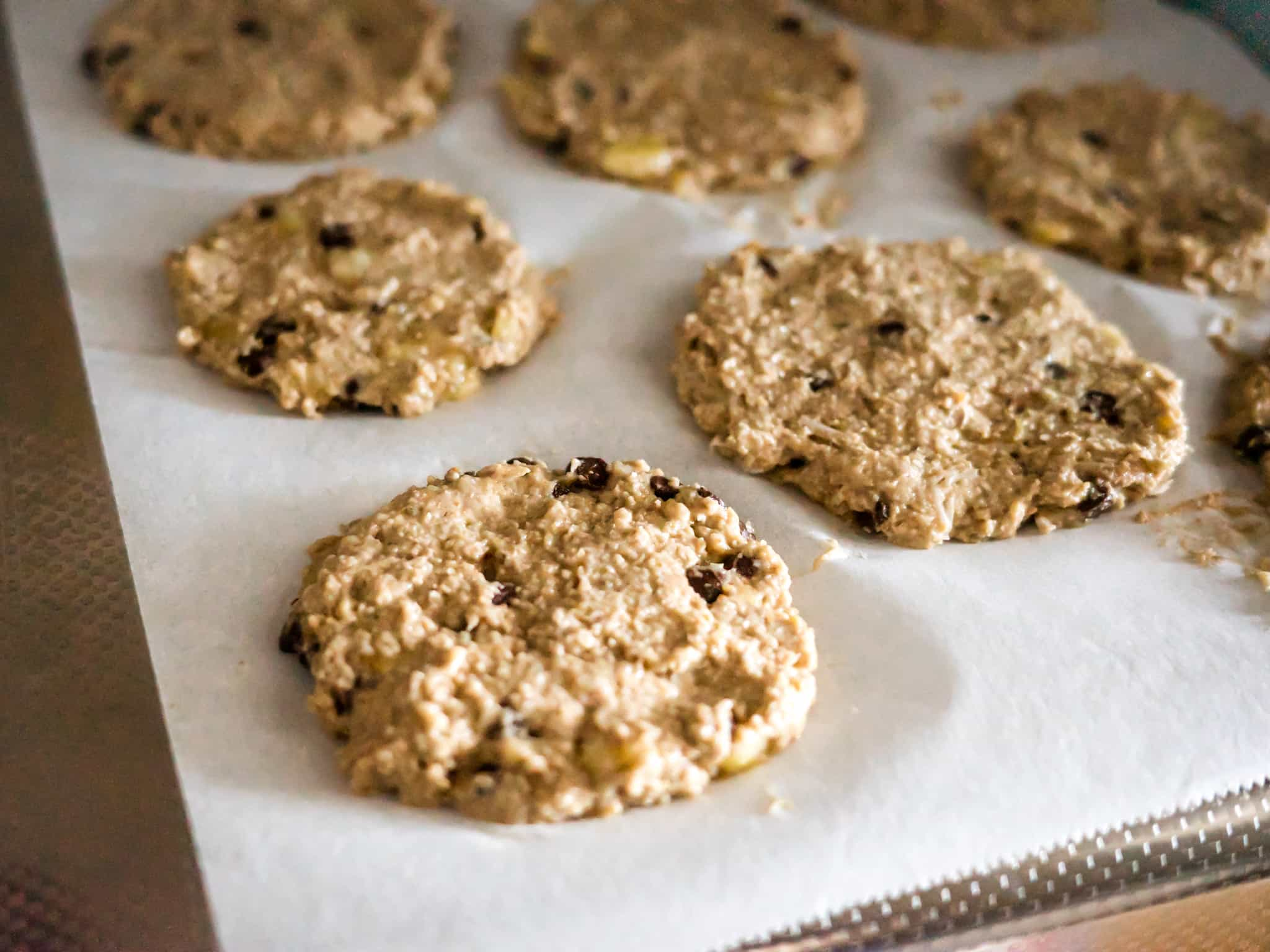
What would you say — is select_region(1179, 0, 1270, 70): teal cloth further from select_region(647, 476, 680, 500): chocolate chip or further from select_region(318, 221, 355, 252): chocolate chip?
select_region(318, 221, 355, 252): chocolate chip

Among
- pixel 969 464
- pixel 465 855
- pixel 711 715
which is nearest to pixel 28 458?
pixel 465 855

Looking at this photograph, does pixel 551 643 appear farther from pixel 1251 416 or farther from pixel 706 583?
pixel 1251 416

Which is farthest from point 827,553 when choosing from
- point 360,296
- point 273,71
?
point 273,71

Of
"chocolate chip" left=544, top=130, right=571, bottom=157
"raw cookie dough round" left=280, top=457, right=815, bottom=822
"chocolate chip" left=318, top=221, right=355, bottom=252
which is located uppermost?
"chocolate chip" left=544, top=130, right=571, bottom=157

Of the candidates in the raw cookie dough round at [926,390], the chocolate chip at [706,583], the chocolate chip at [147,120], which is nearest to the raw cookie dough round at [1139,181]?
the raw cookie dough round at [926,390]

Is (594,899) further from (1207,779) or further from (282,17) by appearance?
(282,17)

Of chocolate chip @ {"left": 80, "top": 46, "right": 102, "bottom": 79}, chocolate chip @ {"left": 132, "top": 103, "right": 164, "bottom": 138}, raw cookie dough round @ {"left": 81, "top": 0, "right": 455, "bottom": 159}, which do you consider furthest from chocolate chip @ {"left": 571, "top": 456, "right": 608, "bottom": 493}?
chocolate chip @ {"left": 80, "top": 46, "right": 102, "bottom": 79}

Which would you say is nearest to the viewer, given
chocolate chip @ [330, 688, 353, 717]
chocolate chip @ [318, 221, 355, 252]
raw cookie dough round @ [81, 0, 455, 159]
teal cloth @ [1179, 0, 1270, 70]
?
chocolate chip @ [330, 688, 353, 717]
